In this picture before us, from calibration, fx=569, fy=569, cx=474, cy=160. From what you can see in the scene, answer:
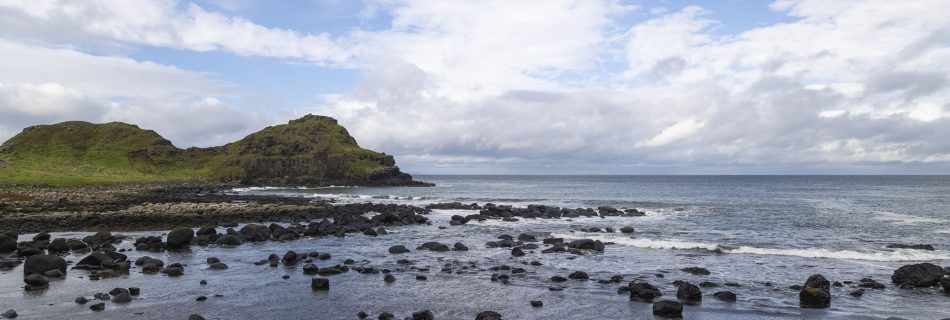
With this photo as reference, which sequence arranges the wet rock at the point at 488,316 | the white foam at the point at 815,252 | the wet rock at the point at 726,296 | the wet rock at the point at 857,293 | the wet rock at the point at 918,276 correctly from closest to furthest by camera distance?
the wet rock at the point at 488,316 < the wet rock at the point at 726,296 < the wet rock at the point at 857,293 < the wet rock at the point at 918,276 < the white foam at the point at 815,252

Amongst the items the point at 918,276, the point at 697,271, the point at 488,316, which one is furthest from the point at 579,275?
the point at 918,276

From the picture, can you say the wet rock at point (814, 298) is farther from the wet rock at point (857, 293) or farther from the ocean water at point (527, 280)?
the wet rock at point (857, 293)

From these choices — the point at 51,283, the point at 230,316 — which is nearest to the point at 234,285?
the point at 230,316

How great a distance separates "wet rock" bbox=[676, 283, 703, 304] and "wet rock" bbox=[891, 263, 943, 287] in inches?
400

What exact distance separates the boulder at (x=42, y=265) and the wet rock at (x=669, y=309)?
26145mm

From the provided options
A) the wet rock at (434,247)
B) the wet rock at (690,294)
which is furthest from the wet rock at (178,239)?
the wet rock at (690,294)

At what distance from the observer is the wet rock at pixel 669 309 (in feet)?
65.7

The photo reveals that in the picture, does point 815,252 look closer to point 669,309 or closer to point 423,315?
point 669,309

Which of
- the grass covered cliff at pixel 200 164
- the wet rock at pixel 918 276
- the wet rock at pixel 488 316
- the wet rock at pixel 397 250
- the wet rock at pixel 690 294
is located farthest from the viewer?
the grass covered cliff at pixel 200 164

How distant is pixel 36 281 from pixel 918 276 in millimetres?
37607

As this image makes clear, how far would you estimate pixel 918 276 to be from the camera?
976 inches

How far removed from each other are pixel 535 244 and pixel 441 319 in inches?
808

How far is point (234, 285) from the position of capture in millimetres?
25219

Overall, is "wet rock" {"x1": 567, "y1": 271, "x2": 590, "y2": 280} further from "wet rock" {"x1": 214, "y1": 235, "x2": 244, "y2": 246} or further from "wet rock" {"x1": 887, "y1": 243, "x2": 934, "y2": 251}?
"wet rock" {"x1": 887, "y1": 243, "x2": 934, "y2": 251}
